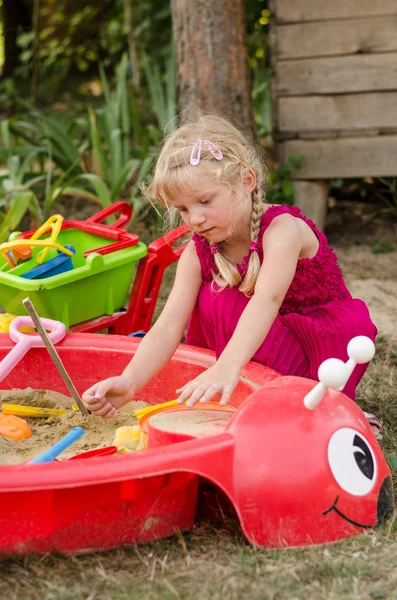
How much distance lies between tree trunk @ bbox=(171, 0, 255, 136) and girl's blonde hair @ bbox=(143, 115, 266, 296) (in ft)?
Result: 4.09

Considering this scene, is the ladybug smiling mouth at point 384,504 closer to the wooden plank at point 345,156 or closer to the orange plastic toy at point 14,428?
the orange plastic toy at point 14,428

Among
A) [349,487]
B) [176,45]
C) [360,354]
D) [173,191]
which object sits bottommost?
[349,487]

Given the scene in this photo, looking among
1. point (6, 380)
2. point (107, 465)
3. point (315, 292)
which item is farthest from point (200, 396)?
point (6, 380)

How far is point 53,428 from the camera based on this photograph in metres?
1.74

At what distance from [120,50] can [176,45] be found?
2.77 m

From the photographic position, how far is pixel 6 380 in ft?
6.42

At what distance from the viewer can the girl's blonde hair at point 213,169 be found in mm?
1573

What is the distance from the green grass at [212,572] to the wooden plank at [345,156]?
1.98 meters

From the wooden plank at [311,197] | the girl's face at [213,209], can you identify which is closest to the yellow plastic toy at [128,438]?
the girl's face at [213,209]

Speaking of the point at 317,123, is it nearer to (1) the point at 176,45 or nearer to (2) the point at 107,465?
(1) the point at 176,45

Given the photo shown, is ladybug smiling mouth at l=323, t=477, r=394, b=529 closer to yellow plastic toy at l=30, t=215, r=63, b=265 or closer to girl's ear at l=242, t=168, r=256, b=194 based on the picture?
girl's ear at l=242, t=168, r=256, b=194

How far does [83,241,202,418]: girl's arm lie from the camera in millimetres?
1580

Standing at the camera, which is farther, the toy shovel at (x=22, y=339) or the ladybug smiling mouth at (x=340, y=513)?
the toy shovel at (x=22, y=339)

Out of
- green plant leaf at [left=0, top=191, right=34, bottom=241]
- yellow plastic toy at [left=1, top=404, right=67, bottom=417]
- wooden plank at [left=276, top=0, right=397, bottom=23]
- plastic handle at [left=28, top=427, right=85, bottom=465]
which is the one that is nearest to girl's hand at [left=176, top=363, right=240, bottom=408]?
plastic handle at [left=28, top=427, right=85, bottom=465]
